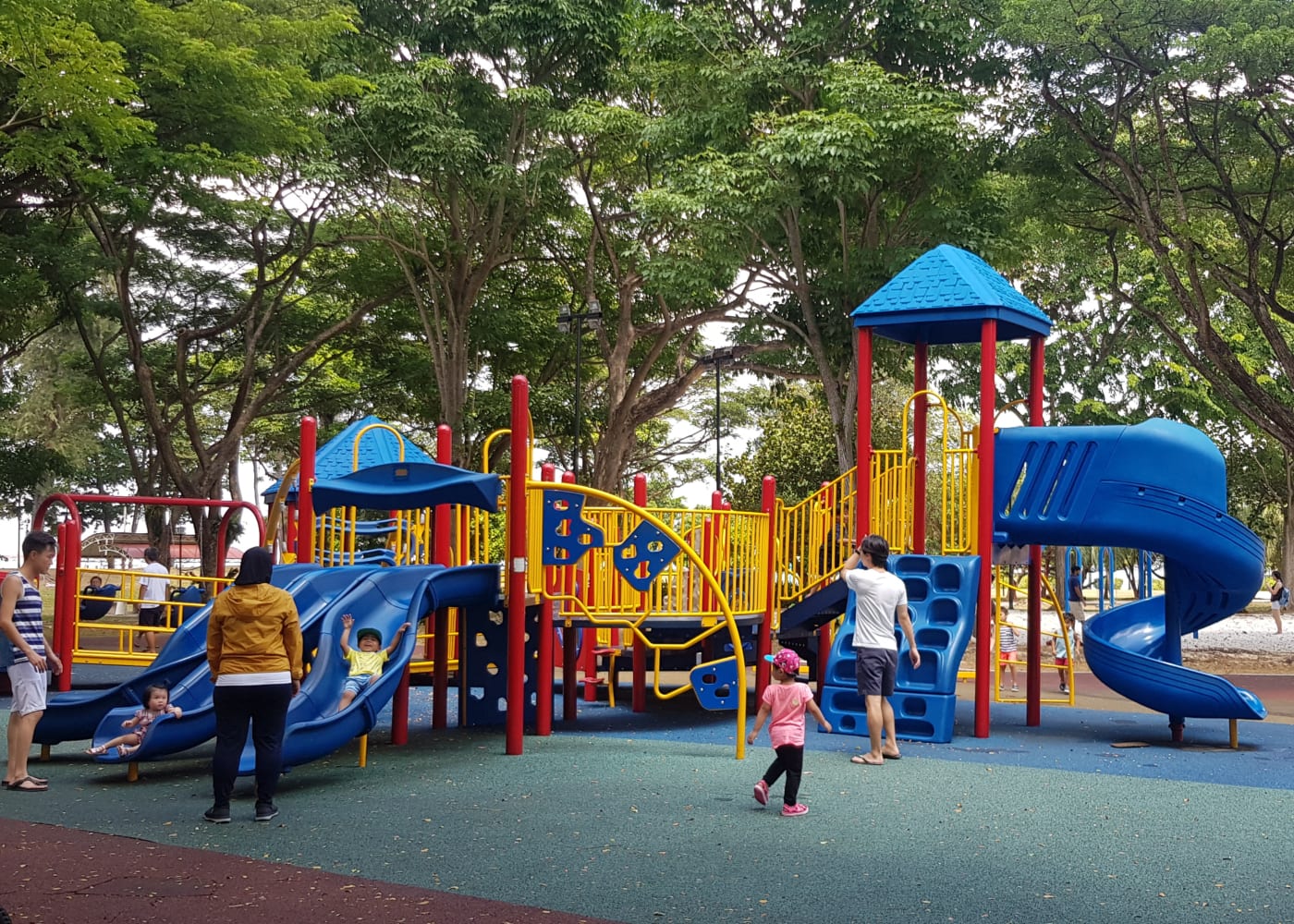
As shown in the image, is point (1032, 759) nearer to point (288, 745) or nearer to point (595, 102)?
point (288, 745)

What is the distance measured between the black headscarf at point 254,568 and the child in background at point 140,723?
158cm

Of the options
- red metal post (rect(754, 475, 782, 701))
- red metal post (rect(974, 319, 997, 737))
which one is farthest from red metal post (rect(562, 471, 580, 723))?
red metal post (rect(974, 319, 997, 737))

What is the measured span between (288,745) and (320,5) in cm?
1590

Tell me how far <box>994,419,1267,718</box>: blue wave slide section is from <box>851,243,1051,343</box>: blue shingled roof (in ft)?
3.78

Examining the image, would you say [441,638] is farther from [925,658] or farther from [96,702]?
[925,658]

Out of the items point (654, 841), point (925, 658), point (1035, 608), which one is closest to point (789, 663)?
point (654, 841)

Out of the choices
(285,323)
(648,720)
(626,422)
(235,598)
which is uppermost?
(285,323)

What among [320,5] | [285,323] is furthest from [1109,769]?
[285,323]

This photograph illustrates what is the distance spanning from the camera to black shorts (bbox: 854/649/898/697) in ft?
31.7

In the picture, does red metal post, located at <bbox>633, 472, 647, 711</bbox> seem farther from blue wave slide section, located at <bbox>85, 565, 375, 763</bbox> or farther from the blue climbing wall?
blue wave slide section, located at <bbox>85, 565, 375, 763</bbox>

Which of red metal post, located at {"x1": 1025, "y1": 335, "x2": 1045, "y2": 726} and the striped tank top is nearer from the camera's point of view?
the striped tank top

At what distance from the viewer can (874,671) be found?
31.8 ft

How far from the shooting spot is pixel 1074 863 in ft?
20.8

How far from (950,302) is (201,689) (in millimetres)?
7281
